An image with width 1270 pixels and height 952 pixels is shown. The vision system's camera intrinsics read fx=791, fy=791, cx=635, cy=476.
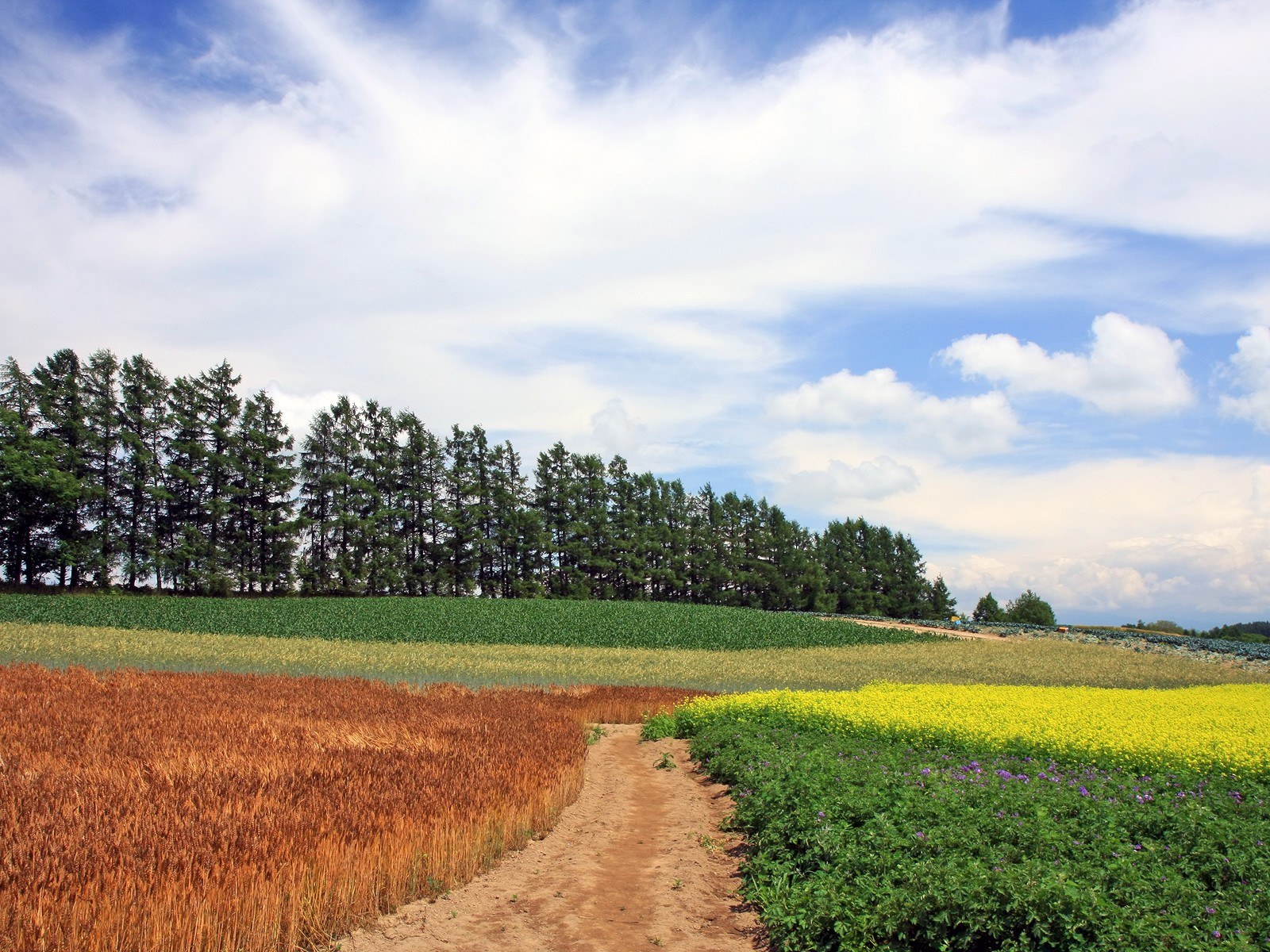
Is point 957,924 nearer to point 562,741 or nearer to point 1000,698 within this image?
point 562,741

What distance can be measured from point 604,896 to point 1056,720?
1120 centimetres

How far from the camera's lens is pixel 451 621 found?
160 feet

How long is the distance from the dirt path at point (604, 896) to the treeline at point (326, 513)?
182 feet

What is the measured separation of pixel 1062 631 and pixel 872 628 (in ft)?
58.2

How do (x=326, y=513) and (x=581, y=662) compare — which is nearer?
(x=581, y=662)

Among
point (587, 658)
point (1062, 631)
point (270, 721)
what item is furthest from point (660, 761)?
point (1062, 631)

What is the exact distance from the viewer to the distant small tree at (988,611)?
88562 mm

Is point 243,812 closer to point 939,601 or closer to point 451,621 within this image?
point 451,621

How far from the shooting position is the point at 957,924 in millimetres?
5887

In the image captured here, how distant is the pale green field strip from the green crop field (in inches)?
192

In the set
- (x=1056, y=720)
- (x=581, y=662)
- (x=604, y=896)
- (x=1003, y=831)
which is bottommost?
(x=581, y=662)

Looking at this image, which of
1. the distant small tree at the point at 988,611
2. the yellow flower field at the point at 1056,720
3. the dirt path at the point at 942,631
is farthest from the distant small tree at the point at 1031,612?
the yellow flower field at the point at 1056,720

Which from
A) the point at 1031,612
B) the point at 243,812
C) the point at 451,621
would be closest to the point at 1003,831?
the point at 243,812

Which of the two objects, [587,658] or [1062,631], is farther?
[1062,631]
